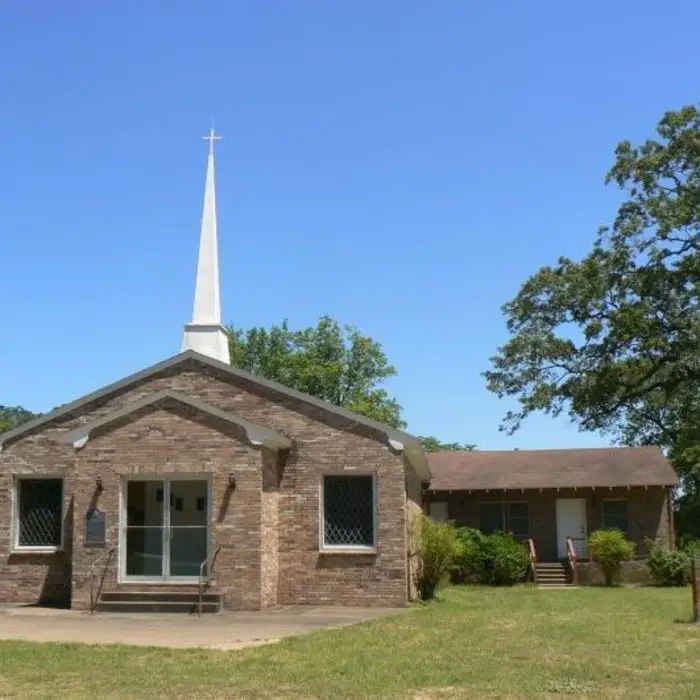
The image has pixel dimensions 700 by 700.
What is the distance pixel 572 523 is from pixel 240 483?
57.1 ft

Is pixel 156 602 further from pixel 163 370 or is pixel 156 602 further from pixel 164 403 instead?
pixel 163 370

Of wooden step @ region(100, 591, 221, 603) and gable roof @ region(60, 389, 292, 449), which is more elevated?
gable roof @ region(60, 389, 292, 449)

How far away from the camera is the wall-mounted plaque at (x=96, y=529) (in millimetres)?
19016

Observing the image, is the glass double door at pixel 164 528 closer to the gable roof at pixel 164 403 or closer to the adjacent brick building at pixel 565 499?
the gable roof at pixel 164 403

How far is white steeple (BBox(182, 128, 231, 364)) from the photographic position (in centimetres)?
2417

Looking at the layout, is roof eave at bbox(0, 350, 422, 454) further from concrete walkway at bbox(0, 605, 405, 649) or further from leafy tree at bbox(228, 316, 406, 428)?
leafy tree at bbox(228, 316, 406, 428)

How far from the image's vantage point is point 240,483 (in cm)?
1883

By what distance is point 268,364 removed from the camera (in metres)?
63.7

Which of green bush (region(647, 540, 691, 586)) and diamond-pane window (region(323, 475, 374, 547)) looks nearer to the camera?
diamond-pane window (region(323, 475, 374, 547))

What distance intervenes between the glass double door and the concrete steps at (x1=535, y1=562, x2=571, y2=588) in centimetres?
1459

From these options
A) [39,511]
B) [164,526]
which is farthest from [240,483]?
[39,511]

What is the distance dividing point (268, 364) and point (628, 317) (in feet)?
104

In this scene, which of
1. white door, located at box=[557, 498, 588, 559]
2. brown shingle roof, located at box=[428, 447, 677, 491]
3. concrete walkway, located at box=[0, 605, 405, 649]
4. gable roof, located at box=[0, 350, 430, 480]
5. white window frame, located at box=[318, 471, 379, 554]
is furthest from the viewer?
white door, located at box=[557, 498, 588, 559]

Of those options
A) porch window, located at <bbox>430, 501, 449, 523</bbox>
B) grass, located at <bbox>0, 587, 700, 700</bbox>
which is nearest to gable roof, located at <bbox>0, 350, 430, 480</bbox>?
grass, located at <bbox>0, 587, 700, 700</bbox>
